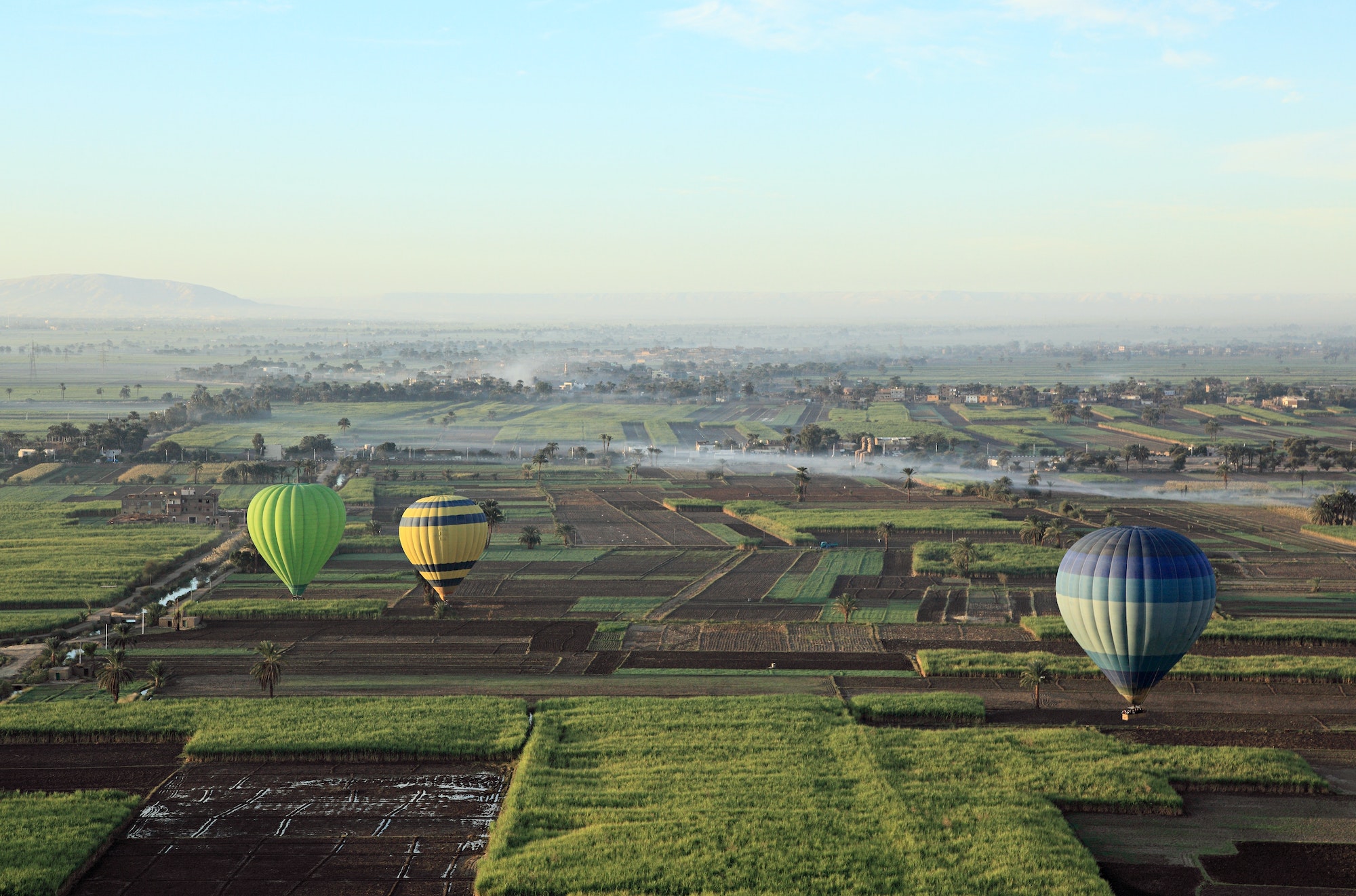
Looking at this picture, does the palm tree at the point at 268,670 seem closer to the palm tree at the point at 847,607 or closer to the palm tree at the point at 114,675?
the palm tree at the point at 114,675

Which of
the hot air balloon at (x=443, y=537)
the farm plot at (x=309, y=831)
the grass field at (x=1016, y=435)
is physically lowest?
the farm plot at (x=309, y=831)

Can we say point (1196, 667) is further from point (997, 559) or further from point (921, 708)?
point (997, 559)

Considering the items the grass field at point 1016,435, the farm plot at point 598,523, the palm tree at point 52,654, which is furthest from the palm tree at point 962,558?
the grass field at point 1016,435

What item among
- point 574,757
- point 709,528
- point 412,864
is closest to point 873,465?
point 709,528

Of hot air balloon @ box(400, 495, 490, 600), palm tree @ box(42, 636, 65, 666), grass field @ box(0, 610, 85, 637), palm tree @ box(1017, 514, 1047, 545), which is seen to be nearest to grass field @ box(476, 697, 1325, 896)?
hot air balloon @ box(400, 495, 490, 600)

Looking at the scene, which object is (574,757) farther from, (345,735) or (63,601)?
(63,601)

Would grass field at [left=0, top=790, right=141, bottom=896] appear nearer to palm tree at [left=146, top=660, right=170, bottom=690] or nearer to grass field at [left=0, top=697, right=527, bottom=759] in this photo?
grass field at [left=0, top=697, right=527, bottom=759]
